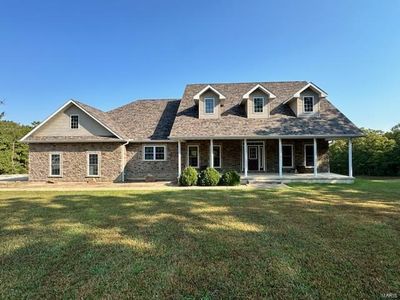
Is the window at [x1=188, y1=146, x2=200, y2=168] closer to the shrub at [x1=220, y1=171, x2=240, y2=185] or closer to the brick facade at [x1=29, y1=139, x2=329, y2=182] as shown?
the brick facade at [x1=29, y1=139, x2=329, y2=182]

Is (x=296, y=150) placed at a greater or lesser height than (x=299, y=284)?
greater

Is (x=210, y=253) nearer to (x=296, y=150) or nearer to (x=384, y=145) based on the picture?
(x=296, y=150)

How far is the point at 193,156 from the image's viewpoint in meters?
19.9

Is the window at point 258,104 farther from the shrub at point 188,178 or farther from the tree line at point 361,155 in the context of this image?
the tree line at point 361,155

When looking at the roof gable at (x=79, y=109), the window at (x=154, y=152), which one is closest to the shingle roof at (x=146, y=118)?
the window at (x=154, y=152)

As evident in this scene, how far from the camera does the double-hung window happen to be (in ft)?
60.3

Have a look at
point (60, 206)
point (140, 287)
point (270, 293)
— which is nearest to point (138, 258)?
point (140, 287)

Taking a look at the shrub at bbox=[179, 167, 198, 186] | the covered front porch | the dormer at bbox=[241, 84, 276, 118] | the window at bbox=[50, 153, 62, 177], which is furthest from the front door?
the window at bbox=[50, 153, 62, 177]

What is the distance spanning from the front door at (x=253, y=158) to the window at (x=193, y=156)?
395 centimetres

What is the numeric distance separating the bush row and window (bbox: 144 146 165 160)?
415 centimetres

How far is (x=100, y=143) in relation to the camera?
18.3 meters

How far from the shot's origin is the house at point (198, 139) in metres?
17.6

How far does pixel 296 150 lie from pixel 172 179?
9.46 metres

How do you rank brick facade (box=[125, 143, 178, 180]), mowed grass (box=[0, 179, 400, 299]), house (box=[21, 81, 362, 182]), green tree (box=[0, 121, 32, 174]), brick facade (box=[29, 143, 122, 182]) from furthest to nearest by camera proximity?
green tree (box=[0, 121, 32, 174]) < brick facade (box=[125, 143, 178, 180]) < brick facade (box=[29, 143, 122, 182]) < house (box=[21, 81, 362, 182]) < mowed grass (box=[0, 179, 400, 299])
